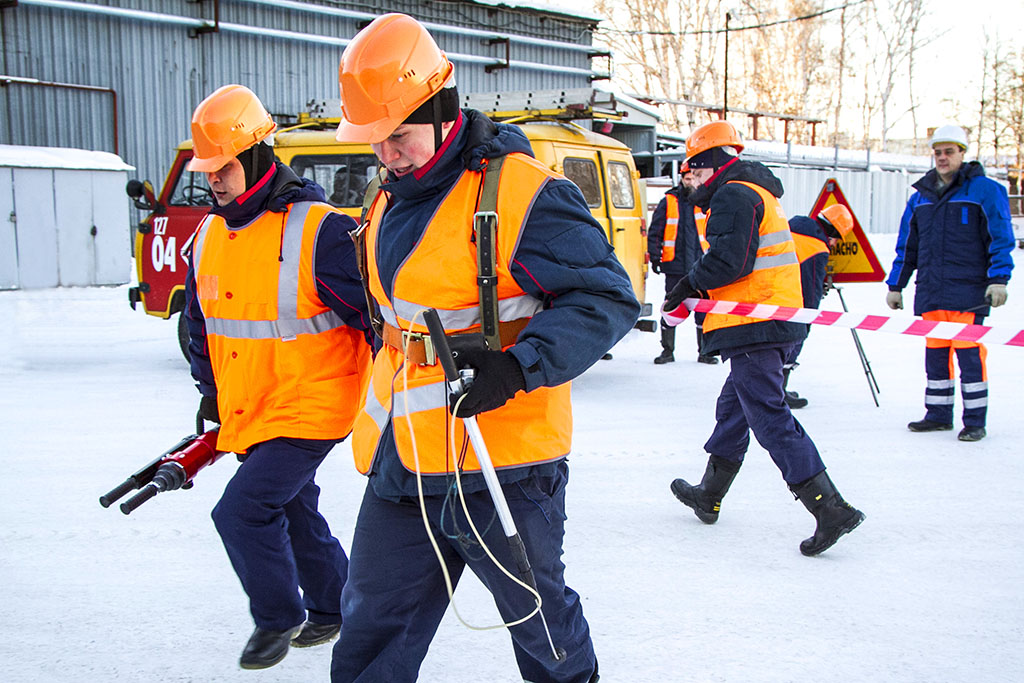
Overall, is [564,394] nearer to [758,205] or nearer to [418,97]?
[418,97]

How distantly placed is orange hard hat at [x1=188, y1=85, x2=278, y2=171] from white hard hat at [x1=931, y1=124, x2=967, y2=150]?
511 centimetres

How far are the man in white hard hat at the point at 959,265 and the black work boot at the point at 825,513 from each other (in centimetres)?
272

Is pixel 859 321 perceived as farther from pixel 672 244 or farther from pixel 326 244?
pixel 326 244

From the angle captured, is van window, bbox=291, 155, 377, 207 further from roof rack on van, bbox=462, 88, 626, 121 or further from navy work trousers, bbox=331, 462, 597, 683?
navy work trousers, bbox=331, 462, 597, 683

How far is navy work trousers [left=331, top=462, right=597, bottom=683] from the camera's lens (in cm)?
230

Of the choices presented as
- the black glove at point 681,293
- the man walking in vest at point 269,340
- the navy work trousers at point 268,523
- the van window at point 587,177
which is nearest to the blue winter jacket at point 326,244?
the man walking in vest at point 269,340

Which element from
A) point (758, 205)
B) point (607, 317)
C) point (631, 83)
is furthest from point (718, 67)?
point (607, 317)

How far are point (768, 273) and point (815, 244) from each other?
3.23m

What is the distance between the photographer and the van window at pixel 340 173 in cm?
848

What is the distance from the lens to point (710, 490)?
470cm

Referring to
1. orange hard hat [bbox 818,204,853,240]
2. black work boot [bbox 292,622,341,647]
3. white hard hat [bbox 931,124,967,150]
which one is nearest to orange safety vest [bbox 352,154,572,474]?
black work boot [bbox 292,622,341,647]

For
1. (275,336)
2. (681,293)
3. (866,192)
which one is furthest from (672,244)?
(866,192)

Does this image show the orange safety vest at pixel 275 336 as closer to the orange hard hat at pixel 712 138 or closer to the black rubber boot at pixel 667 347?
the orange hard hat at pixel 712 138

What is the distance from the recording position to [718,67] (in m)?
41.5
